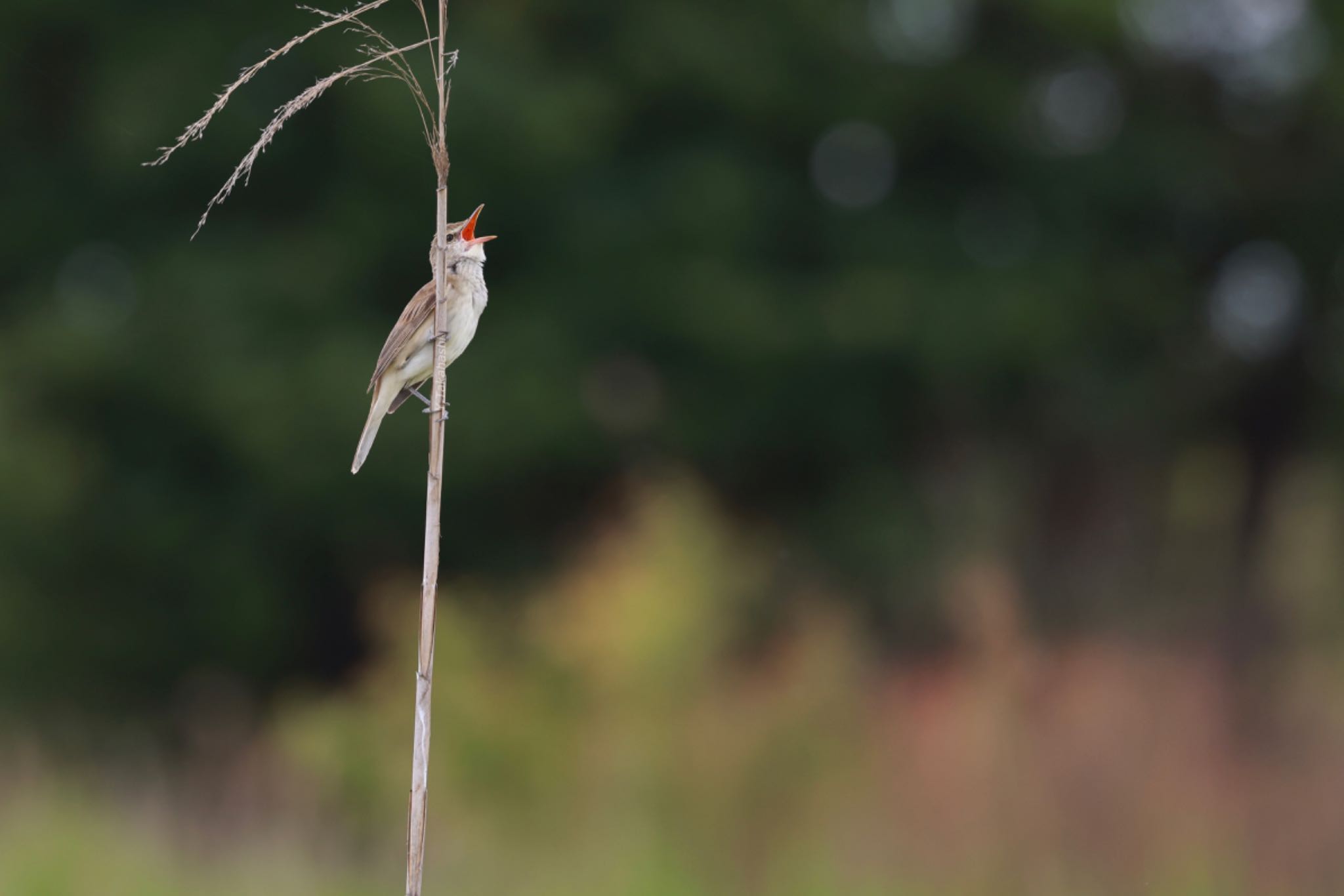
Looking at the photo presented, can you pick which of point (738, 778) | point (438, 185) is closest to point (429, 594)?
point (438, 185)

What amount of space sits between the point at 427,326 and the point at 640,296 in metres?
6.50

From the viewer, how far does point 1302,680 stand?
4.82 m

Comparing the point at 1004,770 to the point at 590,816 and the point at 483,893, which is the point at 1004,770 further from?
the point at 483,893

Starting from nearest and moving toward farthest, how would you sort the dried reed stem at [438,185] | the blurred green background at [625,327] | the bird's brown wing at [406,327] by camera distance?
the dried reed stem at [438,185] → the bird's brown wing at [406,327] → the blurred green background at [625,327]

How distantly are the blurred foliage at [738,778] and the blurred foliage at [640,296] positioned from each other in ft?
10.5

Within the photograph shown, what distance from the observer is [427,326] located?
3.27 meters

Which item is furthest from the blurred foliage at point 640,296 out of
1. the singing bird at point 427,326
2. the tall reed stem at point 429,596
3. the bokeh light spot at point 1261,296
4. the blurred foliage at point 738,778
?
the tall reed stem at point 429,596

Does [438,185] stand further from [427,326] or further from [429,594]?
[427,326]

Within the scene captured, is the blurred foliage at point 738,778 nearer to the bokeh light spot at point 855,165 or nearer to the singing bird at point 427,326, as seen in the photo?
the singing bird at point 427,326

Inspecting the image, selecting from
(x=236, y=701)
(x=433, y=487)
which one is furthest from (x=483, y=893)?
(x=236, y=701)

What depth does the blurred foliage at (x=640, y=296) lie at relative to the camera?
9102 mm

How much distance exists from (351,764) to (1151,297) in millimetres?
6516

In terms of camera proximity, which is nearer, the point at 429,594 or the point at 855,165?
the point at 429,594

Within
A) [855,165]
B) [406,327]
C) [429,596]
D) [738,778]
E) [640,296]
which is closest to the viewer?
[429,596]
